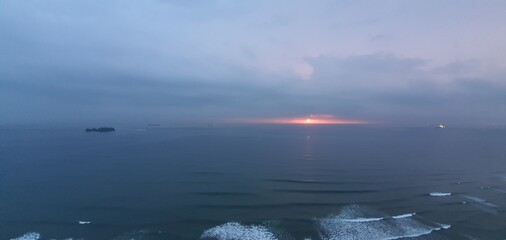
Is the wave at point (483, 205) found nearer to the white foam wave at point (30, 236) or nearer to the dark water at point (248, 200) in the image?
the dark water at point (248, 200)

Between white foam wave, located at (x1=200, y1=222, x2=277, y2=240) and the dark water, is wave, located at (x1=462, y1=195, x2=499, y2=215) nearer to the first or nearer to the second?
the dark water

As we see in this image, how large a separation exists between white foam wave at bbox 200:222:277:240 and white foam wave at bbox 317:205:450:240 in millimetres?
5285

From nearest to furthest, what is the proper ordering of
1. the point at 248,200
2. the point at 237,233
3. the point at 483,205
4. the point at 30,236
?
the point at 30,236 → the point at 237,233 → the point at 483,205 → the point at 248,200

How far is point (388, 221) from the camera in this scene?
28938 mm

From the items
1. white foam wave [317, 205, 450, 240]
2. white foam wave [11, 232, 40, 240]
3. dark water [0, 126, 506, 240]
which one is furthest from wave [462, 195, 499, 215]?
white foam wave [11, 232, 40, 240]

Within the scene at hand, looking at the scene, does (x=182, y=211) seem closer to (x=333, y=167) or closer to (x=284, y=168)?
(x=284, y=168)

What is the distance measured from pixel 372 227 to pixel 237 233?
13.0 meters

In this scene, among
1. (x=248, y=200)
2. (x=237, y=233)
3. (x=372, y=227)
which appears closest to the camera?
(x=237, y=233)

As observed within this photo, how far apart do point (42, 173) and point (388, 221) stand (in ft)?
183

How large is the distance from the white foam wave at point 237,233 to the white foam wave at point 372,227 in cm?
528

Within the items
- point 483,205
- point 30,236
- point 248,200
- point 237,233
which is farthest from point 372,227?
point 30,236

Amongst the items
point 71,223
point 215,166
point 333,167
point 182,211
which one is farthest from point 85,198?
point 333,167

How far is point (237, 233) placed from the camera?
25.7 m

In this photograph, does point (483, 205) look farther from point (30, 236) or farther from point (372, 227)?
point (30, 236)
